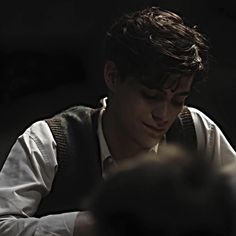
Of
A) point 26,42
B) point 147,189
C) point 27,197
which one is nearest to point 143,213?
point 147,189

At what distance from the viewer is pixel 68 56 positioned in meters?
3.48

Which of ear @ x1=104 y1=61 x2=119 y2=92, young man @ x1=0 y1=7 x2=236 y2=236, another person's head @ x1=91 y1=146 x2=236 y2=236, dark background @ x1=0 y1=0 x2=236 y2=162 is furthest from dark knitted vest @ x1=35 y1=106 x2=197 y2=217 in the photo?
dark background @ x1=0 y1=0 x2=236 y2=162

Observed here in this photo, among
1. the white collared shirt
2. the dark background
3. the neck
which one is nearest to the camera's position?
the white collared shirt

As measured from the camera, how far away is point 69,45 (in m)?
3.46

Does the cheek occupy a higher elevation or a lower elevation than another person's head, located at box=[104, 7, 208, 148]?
lower

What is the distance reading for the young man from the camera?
86.1 inches

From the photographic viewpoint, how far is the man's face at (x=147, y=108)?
220cm

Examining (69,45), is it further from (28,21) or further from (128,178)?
(128,178)

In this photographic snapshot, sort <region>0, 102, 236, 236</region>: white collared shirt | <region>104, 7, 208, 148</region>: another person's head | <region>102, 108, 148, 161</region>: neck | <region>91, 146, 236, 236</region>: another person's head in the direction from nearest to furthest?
<region>91, 146, 236, 236</region>: another person's head → <region>0, 102, 236, 236</region>: white collared shirt → <region>104, 7, 208, 148</region>: another person's head → <region>102, 108, 148, 161</region>: neck

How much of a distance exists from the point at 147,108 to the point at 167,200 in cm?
103

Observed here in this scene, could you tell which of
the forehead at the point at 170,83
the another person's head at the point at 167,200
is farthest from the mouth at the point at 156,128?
the another person's head at the point at 167,200

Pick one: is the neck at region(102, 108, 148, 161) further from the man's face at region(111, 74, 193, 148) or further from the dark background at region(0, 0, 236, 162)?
the dark background at region(0, 0, 236, 162)

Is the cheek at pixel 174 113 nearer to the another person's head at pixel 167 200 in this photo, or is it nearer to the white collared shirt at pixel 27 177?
the white collared shirt at pixel 27 177

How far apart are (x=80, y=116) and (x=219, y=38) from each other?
125cm
